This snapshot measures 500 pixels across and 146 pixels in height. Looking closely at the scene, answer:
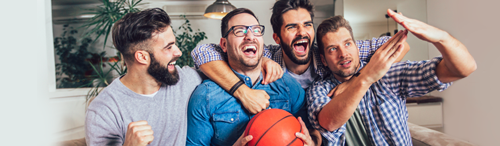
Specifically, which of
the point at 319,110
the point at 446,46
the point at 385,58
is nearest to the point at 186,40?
the point at 319,110

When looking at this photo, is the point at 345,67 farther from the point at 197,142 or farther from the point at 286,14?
the point at 197,142

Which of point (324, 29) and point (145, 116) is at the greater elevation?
point (324, 29)

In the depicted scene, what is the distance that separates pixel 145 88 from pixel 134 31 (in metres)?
0.32

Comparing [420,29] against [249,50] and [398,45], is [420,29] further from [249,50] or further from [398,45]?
[249,50]

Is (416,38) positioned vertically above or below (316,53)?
above

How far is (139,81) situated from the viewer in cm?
149

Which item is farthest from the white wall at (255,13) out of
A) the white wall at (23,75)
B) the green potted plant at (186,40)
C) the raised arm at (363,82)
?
the raised arm at (363,82)

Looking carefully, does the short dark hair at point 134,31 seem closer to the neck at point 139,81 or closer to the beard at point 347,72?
the neck at point 139,81

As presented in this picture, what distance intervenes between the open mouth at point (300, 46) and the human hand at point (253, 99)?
0.41 meters

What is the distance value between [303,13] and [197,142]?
1068mm

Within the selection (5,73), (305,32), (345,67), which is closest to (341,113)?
(345,67)

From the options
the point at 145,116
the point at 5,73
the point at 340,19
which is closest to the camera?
the point at 145,116

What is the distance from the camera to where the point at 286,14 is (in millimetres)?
1823

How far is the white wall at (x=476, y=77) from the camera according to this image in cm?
270
